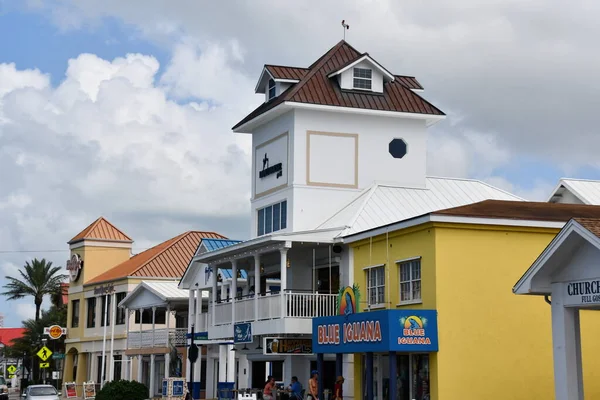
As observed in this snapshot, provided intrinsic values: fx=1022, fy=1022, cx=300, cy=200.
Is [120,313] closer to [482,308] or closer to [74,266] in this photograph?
[74,266]

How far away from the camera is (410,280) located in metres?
30.3

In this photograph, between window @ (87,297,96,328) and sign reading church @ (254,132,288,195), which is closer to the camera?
sign reading church @ (254,132,288,195)

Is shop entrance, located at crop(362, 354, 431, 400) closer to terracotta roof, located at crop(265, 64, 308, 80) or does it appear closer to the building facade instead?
the building facade

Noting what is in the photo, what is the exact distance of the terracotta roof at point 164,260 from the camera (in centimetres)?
6319

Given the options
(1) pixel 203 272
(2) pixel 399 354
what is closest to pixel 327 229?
(2) pixel 399 354

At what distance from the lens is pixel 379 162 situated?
39562 millimetres

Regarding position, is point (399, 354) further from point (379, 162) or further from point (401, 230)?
point (379, 162)

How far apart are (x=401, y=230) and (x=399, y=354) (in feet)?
12.7

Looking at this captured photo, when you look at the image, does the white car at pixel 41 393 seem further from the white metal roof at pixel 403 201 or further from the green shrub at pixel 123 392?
the white metal roof at pixel 403 201

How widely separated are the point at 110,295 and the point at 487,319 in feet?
134

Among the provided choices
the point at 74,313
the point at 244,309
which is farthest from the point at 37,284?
the point at 244,309

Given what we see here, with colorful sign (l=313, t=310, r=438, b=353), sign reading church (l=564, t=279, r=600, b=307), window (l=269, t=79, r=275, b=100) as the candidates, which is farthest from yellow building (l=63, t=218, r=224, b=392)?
sign reading church (l=564, t=279, r=600, b=307)

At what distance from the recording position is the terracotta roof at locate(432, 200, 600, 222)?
2906 cm

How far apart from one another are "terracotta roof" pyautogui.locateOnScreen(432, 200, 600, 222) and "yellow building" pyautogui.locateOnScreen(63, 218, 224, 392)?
2961 centimetres
